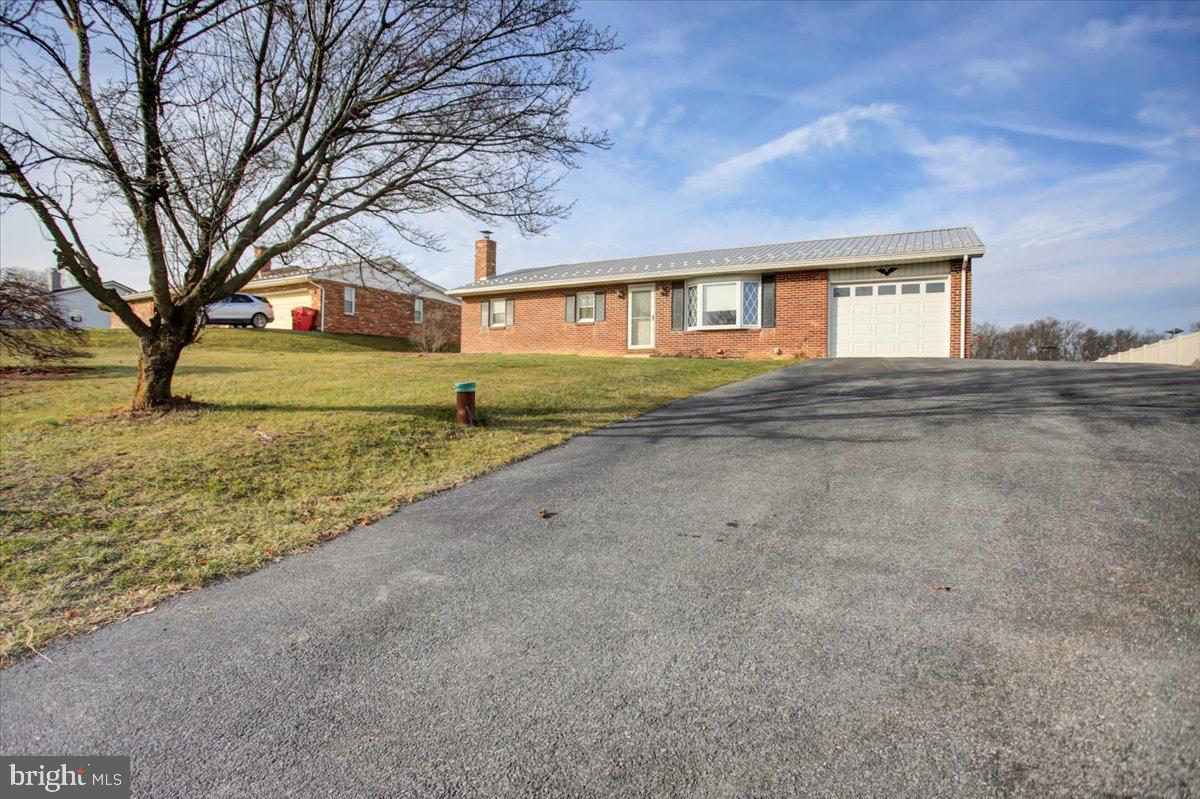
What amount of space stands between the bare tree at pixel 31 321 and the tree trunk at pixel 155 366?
492cm

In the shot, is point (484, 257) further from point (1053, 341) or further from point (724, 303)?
point (1053, 341)

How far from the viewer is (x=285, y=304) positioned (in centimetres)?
2966

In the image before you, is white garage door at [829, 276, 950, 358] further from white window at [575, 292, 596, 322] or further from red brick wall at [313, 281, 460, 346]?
red brick wall at [313, 281, 460, 346]

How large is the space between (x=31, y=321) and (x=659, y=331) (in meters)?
14.2

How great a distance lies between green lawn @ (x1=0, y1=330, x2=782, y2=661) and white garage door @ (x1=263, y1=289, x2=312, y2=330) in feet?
62.0

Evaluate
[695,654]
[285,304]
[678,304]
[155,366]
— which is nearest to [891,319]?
[678,304]

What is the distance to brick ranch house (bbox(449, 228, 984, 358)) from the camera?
14742 mm

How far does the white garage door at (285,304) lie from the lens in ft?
94.7

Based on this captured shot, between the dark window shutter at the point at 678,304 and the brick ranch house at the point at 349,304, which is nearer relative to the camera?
the dark window shutter at the point at 678,304

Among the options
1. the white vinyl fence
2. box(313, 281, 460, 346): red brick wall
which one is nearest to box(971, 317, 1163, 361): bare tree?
the white vinyl fence

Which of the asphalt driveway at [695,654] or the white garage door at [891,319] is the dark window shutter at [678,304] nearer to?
the white garage door at [891,319]

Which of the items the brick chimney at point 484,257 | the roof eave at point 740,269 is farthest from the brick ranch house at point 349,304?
the roof eave at point 740,269

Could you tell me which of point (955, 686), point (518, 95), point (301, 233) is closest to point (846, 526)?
point (955, 686)

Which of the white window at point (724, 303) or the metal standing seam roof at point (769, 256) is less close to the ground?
the metal standing seam roof at point (769, 256)
